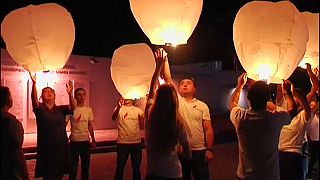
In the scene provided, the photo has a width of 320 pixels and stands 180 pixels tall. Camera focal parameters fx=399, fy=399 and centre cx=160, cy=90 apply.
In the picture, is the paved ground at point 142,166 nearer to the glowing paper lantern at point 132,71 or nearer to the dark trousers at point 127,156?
the dark trousers at point 127,156

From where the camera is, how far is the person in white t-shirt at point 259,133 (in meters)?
3.64

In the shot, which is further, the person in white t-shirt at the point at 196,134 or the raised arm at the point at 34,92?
the person in white t-shirt at the point at 196,134

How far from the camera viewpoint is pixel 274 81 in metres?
4.16

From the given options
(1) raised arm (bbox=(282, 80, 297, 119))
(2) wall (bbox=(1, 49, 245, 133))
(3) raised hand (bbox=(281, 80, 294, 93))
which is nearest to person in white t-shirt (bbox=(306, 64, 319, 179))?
(1) raised arm (bbox=(282, 80, 297, 119))

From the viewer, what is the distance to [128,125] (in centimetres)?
595

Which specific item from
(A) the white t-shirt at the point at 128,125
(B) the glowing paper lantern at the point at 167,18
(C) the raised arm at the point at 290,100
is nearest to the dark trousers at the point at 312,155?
(C) the raised arm at the point at 290,100

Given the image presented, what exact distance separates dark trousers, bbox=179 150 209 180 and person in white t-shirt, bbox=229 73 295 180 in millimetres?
1076

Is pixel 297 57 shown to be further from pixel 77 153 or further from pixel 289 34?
pixel 77 153

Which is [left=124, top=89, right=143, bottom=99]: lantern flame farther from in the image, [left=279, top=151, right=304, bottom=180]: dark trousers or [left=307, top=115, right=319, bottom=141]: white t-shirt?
[left=307, top=115, right=319, bottom=141]: white t-shirt

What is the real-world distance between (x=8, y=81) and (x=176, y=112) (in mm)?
9497

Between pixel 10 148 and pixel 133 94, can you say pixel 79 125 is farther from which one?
pixel 10 148

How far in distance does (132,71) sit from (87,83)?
28.9 feet

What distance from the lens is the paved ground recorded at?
732 cm

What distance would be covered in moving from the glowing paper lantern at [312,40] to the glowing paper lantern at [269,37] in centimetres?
101
